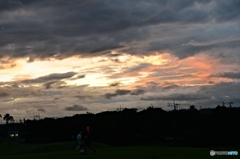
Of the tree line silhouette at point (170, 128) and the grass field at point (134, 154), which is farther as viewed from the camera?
the tree line silhouette at point (170, 128)

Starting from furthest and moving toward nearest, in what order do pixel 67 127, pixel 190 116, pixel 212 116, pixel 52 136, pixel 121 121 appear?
pixel 52 136 → pixel 67 127 → pixel 121 121 → pixel 190 116 → pixel 212 116

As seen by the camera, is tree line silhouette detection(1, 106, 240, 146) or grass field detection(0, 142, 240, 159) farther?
tree line silhouette detection(1, 106, 240, 146)

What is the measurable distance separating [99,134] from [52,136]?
43.1 meters

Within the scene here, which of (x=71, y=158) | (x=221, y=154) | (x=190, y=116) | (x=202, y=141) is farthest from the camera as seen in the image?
(x=190, y=116)

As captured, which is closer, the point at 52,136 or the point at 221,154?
the point at 221,154

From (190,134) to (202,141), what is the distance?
6783 millimetres

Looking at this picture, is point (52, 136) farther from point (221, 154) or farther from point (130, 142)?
point (221, 154)

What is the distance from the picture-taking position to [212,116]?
13525cm

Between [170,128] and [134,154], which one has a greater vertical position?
[170,128]

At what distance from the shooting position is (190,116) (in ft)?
489

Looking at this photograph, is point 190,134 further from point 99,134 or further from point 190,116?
point 99,134

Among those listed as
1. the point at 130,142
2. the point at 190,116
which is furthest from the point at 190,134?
the point at 130,142

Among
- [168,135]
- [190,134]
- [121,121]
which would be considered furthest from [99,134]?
[190,134]

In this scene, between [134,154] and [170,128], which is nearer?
[134,154]
